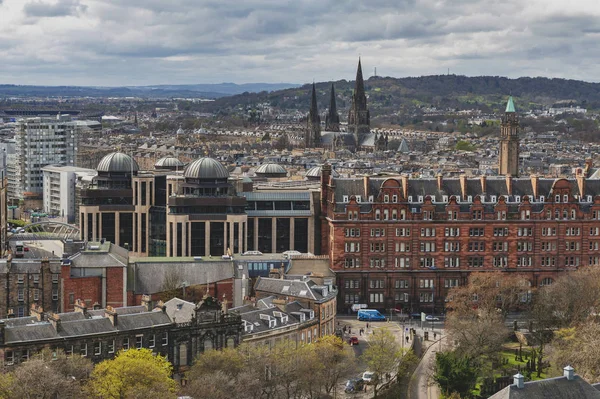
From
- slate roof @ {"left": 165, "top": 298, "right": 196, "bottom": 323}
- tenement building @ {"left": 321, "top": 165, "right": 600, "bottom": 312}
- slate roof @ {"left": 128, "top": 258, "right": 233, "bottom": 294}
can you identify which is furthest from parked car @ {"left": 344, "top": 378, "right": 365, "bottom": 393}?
tenement building @ {"left": 321, "top": 165, "right": 600, "bottom": 312}

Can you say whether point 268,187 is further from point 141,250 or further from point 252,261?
point 252,261

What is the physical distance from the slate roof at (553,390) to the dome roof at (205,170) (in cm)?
7614

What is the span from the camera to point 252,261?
13325 centimetres

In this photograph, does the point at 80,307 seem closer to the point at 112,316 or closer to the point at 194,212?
the point at 112,316

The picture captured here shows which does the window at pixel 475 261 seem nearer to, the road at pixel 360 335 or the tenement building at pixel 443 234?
the tenement building at pixel 443 234

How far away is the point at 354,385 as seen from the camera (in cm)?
10381

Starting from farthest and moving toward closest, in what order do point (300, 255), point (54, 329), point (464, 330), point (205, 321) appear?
point (300, 255) < point (464, 330) < point (205, 321) < point (54, 329)

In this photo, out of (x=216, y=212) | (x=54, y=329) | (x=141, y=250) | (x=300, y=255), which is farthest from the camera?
(x=141, y=250)

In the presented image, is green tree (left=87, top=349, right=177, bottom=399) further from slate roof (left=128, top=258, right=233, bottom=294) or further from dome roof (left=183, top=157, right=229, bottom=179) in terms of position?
dome roof (left=183, top=157, right=229, bottom=179)

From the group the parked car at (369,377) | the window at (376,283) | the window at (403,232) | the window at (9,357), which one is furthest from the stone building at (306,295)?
the window at (9,357)

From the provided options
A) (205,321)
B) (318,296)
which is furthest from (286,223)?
(205,321)

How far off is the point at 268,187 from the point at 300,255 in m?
24.6

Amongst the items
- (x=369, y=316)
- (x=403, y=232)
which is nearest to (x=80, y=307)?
(x=369, y=316)

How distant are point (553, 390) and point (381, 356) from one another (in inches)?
1139
